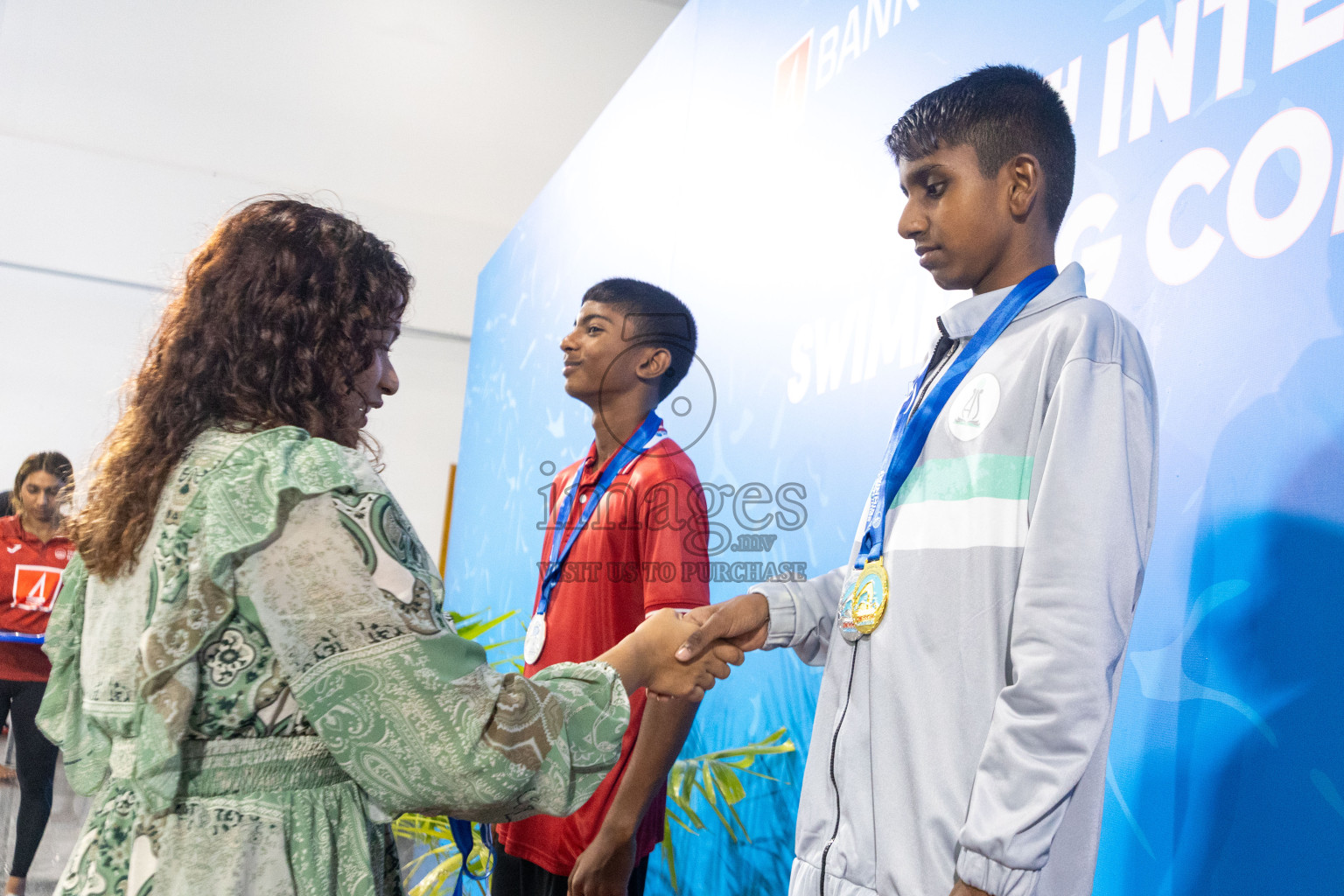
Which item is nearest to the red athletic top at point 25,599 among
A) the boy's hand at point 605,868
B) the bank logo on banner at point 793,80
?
the boy's hand at point 605,868

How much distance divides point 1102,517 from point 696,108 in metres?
2.89

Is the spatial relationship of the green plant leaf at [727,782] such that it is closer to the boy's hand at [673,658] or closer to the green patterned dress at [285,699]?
the boy's hand at [673,658]

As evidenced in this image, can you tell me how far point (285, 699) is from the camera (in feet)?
3.83

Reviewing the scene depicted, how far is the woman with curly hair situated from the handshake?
220mm

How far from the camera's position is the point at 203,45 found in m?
8.89

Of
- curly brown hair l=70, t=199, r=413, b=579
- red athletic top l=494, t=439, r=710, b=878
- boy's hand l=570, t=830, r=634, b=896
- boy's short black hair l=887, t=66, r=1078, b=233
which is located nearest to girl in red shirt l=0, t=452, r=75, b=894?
red athletic top l=494, t=439, r=710, b=878

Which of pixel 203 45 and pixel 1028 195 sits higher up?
pixel 203 45

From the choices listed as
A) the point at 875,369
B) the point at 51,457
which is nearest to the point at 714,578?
the point at 875,369

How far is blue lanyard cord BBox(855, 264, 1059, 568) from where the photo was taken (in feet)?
4.05

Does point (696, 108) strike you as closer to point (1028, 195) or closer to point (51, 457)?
point (1028, 195)

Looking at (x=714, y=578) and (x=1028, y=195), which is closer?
(x=1028, y=195)

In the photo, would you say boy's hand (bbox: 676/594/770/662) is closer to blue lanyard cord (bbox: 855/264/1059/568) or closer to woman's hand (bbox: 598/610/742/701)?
woman's hand (bbox: 598/610/742/701)

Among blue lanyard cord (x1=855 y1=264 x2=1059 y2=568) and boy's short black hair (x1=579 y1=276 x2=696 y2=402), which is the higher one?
boy's short black hair (x1=579 y1=276 x2=696 y2=402)

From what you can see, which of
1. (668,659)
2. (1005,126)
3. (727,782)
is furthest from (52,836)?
(1005,126)
